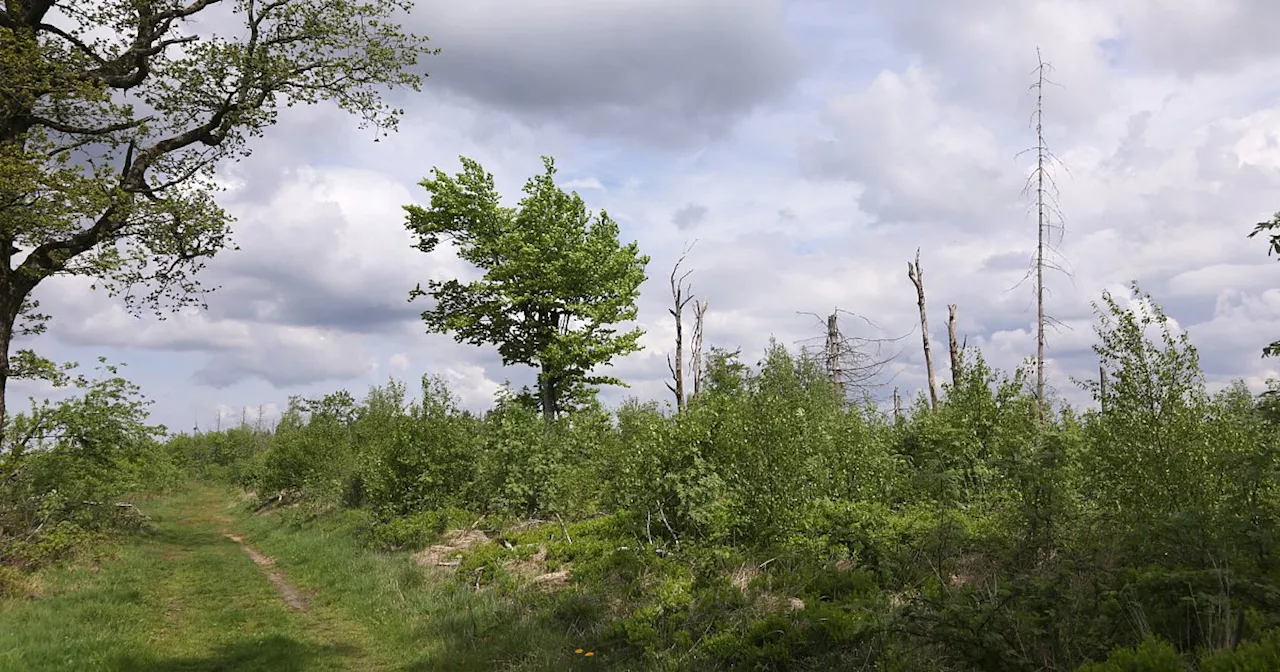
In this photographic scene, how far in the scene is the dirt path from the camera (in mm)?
12625

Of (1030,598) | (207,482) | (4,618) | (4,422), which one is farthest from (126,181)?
(207,482)

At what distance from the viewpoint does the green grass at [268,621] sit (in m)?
8.83

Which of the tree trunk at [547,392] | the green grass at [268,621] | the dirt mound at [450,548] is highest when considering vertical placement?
the tree trunk at [547,392]

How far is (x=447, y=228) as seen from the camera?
1204 inches

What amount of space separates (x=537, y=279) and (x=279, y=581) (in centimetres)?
1605

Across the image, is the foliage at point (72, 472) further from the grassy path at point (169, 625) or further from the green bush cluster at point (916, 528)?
the green bush cluster at point (916, 528)

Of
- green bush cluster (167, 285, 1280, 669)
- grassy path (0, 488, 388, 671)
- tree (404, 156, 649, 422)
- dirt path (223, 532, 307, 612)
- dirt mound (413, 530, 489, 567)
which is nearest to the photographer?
green bush cluster (167, 285, 1280, 669)

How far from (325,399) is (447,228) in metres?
12.2

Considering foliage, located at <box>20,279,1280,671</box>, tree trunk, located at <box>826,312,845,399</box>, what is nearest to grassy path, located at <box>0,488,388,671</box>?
foliage, located at <box>20,279,1280,671</box>

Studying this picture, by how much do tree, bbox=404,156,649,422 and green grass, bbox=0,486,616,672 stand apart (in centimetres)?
1378

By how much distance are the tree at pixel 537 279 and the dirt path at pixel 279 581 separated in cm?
1224

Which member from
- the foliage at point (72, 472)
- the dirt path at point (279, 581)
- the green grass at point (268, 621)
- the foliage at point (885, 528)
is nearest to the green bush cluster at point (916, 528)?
the foliage at point (885, 528)

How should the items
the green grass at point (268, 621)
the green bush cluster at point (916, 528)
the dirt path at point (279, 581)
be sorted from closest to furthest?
the green bush cluster at point (916, 528)
the green grass at point (268, 621)
the dirt path at point (279, 581)

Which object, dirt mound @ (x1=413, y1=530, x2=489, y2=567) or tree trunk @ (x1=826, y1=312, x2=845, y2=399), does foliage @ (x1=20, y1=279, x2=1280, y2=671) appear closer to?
dirt mound @ (x1=413, y1=530, x2=489, y2=567)
